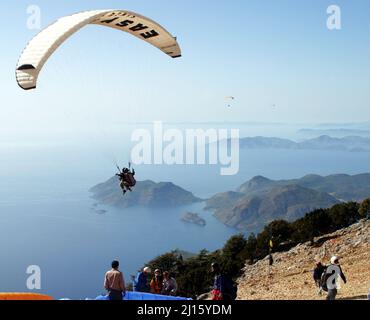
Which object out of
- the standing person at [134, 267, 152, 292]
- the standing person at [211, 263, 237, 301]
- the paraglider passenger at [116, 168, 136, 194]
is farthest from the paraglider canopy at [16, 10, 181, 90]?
the standing person at [211, 263, 237, 301]

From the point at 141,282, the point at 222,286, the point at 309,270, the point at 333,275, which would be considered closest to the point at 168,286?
the point at 141,282

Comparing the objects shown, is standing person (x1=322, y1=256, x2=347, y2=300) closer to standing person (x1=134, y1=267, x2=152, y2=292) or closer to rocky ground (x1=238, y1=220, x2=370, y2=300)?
rocky ground (x1=238, y1=220, x2=370, y2=300)

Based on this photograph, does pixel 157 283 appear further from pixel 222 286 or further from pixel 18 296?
pixel 18 296

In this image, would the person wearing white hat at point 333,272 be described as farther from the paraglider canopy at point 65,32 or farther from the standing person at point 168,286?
the paraglider canopy at point 65,32

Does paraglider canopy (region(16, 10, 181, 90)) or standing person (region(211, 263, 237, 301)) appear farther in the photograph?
paraglider canopy (region(16, 10, 181, 90))

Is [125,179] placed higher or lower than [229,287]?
higher

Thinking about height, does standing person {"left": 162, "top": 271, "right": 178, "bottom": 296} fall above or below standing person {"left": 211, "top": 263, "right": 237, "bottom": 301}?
below

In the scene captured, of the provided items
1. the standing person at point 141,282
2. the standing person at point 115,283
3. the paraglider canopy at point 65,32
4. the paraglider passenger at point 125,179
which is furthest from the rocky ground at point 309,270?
the paraglider canopy at point 65,32
